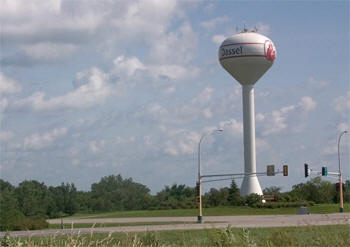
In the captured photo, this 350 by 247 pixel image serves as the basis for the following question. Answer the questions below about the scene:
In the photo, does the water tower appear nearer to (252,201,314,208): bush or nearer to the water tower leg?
the water tower leg

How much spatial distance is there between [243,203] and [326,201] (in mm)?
18914

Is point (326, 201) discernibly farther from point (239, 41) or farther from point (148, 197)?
point (148, 197)

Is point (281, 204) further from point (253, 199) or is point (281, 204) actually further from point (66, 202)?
point (66, 202)

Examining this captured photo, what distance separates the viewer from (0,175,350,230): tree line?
76625mm

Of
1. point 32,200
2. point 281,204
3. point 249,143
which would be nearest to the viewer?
point 281,204

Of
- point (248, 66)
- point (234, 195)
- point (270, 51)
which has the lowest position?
point (234, 195)

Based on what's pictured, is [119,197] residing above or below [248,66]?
below

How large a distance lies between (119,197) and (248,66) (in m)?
51.3

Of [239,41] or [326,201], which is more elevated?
[239,41]

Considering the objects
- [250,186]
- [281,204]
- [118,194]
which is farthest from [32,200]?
[118,194]

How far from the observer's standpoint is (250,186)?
255 feet

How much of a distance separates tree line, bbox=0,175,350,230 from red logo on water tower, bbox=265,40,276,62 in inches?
650

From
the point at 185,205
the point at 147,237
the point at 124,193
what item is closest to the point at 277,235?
the point at 147,237

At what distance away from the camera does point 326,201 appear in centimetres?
8638
